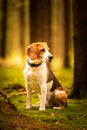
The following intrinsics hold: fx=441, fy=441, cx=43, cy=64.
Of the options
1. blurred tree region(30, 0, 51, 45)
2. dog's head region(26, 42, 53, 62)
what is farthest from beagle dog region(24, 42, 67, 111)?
blurred tree region(30, 0, 51, 45)

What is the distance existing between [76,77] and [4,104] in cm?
313

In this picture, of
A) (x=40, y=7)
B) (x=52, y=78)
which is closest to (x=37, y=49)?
(x=52, y=78)

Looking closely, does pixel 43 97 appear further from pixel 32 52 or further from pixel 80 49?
pixel 80 49

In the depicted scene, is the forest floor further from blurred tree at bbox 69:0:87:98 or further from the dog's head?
the dog's head

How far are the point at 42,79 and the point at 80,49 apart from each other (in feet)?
6.53

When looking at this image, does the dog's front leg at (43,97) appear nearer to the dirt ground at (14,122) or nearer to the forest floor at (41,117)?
the forest floor at (41,117)

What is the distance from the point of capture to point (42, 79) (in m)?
9.48

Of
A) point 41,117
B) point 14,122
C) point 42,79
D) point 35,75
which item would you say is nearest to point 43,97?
point 42,79

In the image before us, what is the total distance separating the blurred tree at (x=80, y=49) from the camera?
11039mm

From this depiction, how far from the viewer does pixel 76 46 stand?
11.1 m

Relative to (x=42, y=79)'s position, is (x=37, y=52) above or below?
above

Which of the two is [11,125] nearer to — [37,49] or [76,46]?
[37,49]

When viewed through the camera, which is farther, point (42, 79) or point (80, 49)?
point (80, 49)

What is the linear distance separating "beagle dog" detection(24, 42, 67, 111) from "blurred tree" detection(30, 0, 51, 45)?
9.58m
